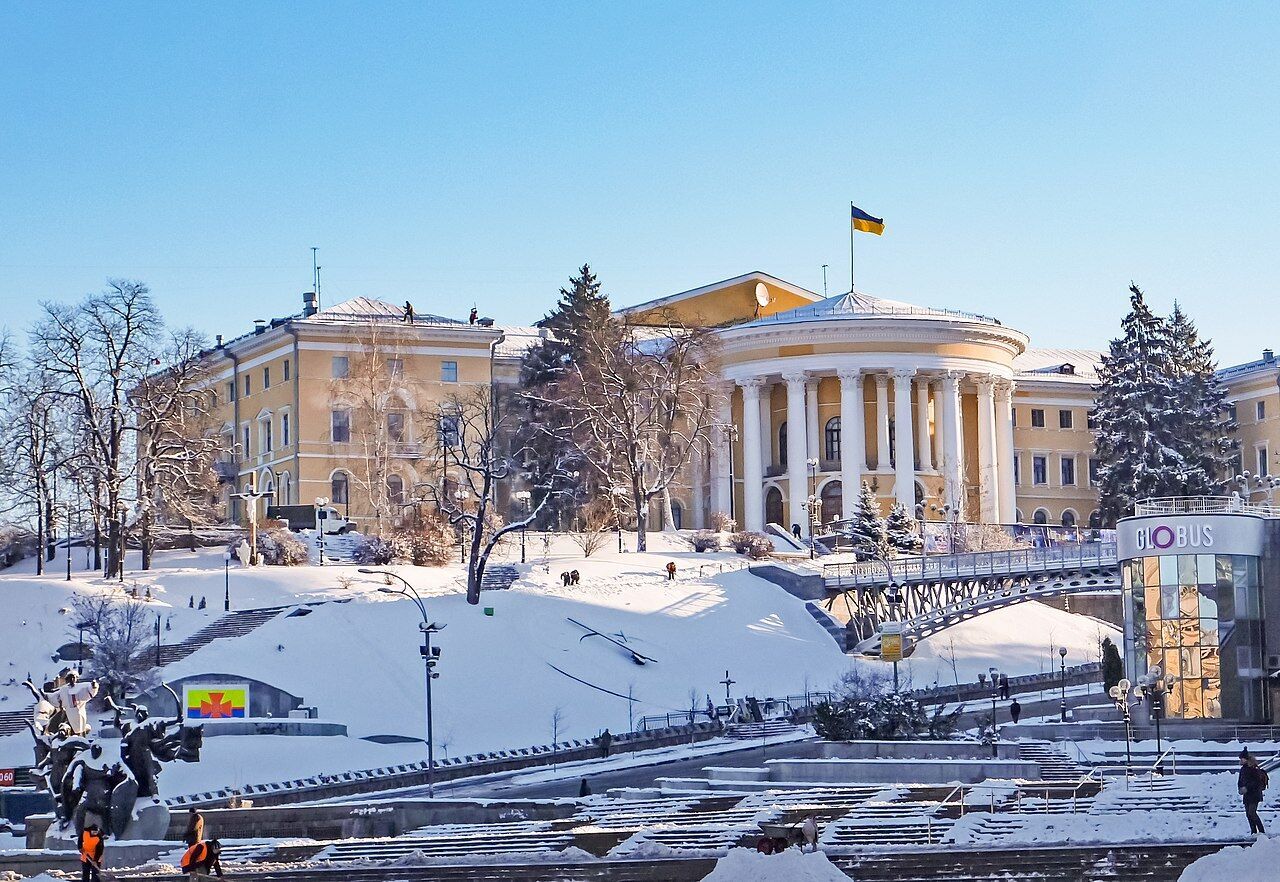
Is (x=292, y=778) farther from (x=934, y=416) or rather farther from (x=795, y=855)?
(x=934, y=416)

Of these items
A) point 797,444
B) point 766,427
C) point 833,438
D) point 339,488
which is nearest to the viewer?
point 339,488

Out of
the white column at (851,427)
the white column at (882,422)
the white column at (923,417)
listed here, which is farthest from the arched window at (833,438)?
the white column at (923,417)

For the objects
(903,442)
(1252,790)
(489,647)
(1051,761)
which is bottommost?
(1051,761)

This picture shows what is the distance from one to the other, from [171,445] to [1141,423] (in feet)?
148

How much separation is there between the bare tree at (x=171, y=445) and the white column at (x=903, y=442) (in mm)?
31471

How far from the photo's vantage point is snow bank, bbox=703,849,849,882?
25.2m

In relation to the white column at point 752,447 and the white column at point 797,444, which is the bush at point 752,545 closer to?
the white column at point 797,444

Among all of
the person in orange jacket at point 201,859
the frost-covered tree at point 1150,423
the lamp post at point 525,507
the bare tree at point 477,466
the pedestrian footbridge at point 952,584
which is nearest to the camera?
the person in orange jacket at point 201,859

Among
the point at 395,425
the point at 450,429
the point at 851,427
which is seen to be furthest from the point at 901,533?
the point at 395,425

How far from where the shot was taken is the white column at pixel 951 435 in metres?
101

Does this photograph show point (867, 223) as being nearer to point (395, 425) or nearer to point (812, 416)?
point (812, 416)

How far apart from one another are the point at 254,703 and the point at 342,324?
35929mm

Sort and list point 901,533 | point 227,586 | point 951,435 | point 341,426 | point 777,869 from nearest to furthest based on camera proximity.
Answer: point 777,869 → point 227,586 → point 901,533 → point 341,426 → point 951,435

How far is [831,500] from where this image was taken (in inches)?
4018
